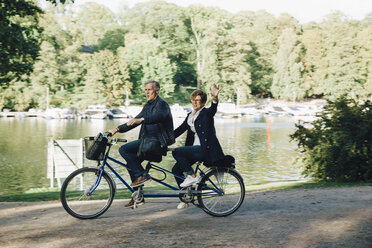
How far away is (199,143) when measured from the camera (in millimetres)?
6246

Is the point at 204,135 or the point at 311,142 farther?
the point at 311,142

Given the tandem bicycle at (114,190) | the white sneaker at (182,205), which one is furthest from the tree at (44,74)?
the white sneaker at (182,205)

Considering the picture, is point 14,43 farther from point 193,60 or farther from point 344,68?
point 344,68

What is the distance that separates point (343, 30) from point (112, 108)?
1870 inches

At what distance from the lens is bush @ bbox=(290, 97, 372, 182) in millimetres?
10852

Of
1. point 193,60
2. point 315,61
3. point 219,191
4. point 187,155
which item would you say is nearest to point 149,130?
point 187,155

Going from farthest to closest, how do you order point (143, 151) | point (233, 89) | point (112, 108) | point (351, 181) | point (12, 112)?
point (233, 89) < point (112, 108) < point (12, 112) < point (351, 181) < point (143, 151)

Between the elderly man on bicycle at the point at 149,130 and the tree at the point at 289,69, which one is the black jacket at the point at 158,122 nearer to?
the elderly man on bicycle at the point at 149,130

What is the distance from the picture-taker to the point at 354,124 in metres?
11.1

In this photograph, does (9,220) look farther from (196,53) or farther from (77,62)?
(196,53)

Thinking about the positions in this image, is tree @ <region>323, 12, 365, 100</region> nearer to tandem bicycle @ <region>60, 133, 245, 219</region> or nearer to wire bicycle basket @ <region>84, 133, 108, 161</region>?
tandem bicycle @ <region>60, 133, 245, 219</region>

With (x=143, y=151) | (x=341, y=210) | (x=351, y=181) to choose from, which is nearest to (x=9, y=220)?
(x=143, y=151)

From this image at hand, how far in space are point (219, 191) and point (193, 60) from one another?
81268 mm

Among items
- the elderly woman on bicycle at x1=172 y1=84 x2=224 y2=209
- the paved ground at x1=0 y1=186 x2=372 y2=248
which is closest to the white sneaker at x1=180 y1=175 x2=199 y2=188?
the elderly woman on bicycle at x1=172 y1=84 x2=224 y2=209
